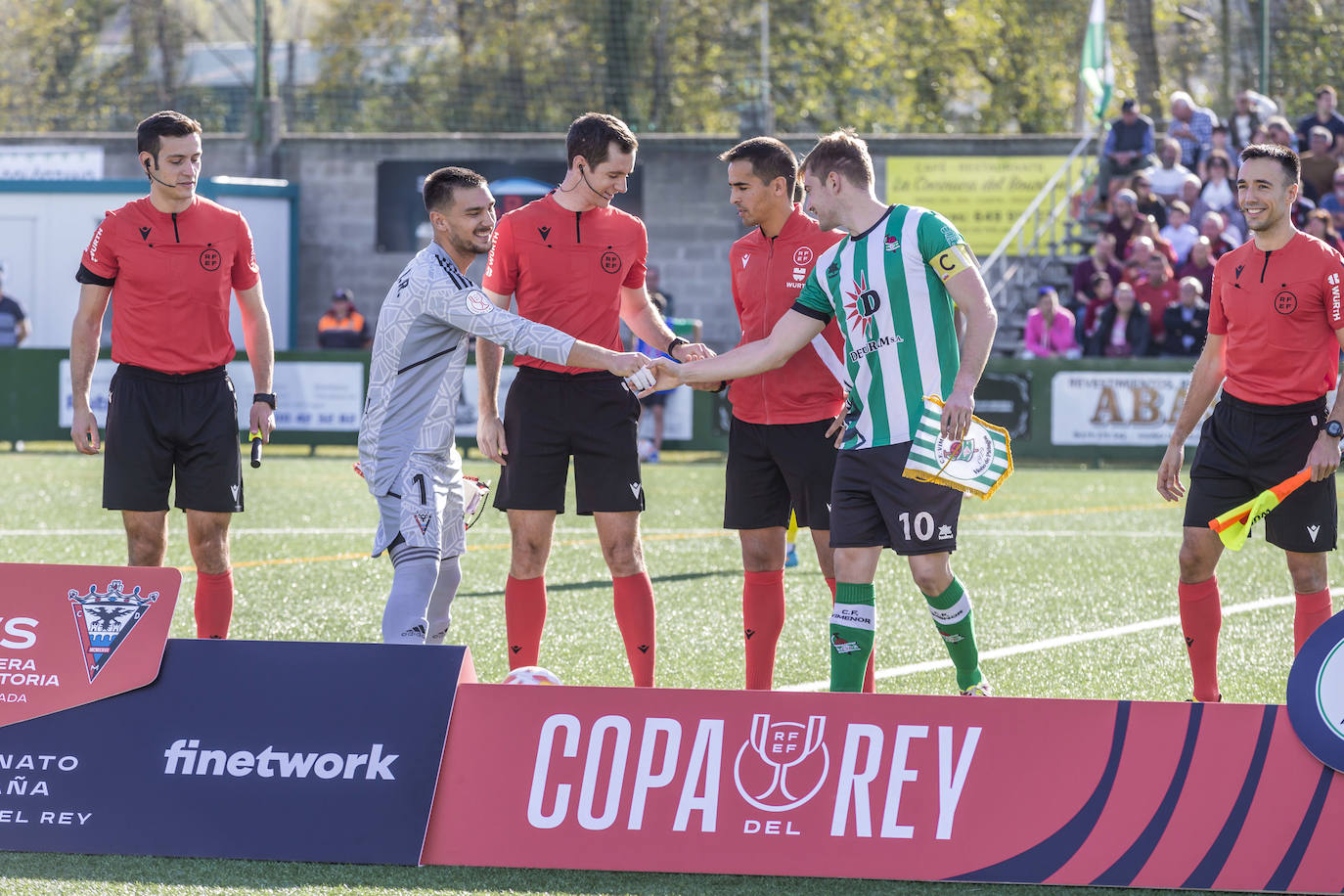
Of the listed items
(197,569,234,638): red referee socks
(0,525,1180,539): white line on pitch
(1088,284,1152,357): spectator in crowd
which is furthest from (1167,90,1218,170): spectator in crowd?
(197,569,234,638): red referee socks

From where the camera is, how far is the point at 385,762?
13.4ft

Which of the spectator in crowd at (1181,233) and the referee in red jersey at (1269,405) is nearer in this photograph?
the referee in red jersey at (1269,405)

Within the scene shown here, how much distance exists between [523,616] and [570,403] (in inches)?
31.7

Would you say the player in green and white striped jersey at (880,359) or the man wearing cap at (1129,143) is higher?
the man wearing cap at (1129,143)

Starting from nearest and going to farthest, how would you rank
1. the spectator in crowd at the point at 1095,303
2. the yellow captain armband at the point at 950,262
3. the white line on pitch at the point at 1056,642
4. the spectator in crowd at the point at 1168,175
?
the yellow captain armband at the point at 950,262, the white line on pitch at the point at 1056,642, the spectator in crowd at the point at 1095,303, the spectator in crowd at the point at 1168,175

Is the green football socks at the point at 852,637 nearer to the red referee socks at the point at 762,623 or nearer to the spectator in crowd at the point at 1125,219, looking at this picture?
the red referee socks at the point at 762,623

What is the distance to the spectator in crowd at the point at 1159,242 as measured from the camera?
1844 centimetres

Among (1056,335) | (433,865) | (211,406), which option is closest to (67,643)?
(433,865)

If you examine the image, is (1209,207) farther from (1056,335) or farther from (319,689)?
(319,689)

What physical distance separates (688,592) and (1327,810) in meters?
5.29

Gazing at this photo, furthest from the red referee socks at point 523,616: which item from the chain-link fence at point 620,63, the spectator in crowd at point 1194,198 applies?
the chain-link fence at point 620,63

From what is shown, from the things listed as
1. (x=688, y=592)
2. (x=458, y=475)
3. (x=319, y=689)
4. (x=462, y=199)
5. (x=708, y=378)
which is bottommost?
(x=688, y=592)

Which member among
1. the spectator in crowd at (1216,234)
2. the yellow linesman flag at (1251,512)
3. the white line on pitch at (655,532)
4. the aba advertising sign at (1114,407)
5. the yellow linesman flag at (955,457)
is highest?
the spectator in crowd at (1216,234)

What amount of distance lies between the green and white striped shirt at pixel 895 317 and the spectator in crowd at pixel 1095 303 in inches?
543
